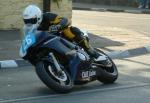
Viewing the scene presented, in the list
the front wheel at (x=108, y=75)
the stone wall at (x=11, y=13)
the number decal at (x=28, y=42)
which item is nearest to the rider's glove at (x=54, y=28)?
the number decal at (x=28, y=42)

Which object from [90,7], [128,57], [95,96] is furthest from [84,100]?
[90,7]

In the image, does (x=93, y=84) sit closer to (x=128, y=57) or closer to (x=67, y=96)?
(x=67, y=96)

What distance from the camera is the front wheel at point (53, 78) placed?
7914mm

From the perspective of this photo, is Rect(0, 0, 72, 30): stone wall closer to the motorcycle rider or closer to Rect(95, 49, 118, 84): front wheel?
Rect(95, 49, 118, 84): front wheel

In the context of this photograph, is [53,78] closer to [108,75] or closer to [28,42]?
[28,42]

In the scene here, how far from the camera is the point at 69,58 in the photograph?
8.30 meters

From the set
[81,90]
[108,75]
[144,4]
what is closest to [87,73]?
[81,90]

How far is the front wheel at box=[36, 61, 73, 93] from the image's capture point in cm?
791

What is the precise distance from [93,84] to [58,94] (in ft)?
3.44

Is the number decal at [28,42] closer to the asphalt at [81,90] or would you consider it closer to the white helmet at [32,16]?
the white helmet at [32,16]

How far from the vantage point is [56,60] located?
8180 millimetres

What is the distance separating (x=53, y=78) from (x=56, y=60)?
1.03ft

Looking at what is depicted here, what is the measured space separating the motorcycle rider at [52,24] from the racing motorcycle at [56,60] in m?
0.10

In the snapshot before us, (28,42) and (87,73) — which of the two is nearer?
(28,42)
